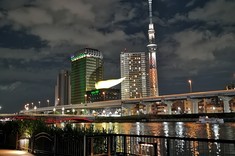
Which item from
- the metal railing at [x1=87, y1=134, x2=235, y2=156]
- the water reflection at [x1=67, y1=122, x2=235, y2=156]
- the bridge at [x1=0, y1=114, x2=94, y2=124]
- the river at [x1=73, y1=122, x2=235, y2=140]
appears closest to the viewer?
the metal railing at [x1=87, y1=134, x2=235, y2=156]

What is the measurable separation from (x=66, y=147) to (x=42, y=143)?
11.2 feet

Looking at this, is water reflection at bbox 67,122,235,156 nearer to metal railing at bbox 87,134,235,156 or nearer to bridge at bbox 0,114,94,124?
metal railing at bbox 87,134,235,156

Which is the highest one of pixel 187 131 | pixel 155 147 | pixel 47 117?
pixel 155 147

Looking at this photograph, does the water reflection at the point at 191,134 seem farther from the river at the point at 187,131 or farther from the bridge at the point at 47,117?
the bridge at the point at 47,117

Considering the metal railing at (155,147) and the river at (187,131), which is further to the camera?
the river at (187,131)

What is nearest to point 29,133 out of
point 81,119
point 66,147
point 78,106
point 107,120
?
point 66,147

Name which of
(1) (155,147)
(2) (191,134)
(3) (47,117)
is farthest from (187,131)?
(3) (47,117)

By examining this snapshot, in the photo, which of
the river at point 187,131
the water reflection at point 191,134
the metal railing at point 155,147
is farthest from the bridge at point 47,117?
the metal railing at point 155,147

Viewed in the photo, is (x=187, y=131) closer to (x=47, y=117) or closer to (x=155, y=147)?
(x=155, y=147)

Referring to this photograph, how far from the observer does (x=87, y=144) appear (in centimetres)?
1375

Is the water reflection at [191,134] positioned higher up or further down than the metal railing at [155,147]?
further down

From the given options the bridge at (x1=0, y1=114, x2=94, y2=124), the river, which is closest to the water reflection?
the river

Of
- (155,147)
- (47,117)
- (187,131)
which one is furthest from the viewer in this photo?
(47,117)

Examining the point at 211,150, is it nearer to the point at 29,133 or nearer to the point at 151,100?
the point at 29,133
